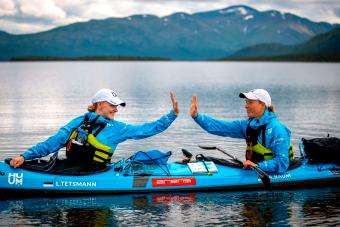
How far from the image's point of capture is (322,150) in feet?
51.4

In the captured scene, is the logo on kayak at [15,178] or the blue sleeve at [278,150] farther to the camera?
the blue sleeve at [278,150]

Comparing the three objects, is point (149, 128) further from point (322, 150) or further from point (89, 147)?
point (322, 150)

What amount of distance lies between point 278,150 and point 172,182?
2635mm

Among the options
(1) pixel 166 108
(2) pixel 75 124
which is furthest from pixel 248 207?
(1) pixel 166 108

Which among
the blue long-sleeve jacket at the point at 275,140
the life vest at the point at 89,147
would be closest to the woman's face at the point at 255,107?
the blue long-sleeve jacket at the point at 275,140

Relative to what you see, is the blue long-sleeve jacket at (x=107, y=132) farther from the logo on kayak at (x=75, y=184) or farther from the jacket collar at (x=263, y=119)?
the jacket collar at (x=263, y=119)

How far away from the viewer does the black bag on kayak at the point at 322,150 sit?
15.7 m

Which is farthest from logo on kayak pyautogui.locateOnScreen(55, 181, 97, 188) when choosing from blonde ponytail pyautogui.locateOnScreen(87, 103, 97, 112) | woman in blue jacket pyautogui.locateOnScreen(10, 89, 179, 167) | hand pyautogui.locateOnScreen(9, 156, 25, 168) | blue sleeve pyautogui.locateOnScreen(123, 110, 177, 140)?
blonde ponytail pyautogui.locateOnScreen(87, 103, 97, 112)

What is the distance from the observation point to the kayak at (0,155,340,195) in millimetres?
14055

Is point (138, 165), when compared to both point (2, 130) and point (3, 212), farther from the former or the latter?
point (2, 130)

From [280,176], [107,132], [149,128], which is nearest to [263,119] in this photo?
[280,176]

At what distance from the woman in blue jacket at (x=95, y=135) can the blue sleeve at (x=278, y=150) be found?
8.05 feet

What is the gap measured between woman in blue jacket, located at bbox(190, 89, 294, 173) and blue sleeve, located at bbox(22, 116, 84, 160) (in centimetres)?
298

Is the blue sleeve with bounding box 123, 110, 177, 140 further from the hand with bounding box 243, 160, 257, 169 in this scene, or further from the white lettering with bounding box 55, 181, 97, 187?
the hand with bounding box 243, 160, 257, 169
